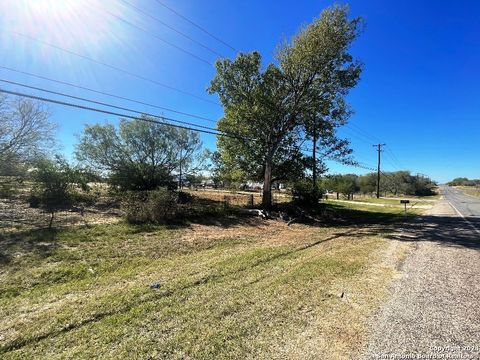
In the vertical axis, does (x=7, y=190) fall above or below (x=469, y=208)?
below

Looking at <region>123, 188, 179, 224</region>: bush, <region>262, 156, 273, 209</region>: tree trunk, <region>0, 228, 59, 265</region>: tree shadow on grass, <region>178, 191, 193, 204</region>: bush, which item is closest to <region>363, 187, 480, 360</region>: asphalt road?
<region>0, 228, 59, 265</region>: tree shadow on grass

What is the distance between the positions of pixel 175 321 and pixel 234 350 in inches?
42.2

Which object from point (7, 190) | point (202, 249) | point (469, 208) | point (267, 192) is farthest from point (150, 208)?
point (469, 208)

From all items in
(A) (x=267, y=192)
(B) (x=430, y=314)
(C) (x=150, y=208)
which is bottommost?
(B) (x=430, y=314)

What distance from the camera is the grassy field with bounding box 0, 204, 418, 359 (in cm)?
349

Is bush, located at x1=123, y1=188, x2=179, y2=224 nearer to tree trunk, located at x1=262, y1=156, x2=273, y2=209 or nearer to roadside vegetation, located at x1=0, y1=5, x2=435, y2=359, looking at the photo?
roadside vegetation, located at x1=0, y1=5, x2=435, y2=359

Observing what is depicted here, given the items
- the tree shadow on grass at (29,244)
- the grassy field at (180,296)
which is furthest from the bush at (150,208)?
the tree shadow on grass at (29,244)

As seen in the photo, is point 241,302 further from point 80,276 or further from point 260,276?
point 80,276

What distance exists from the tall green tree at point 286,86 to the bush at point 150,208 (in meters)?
7.40

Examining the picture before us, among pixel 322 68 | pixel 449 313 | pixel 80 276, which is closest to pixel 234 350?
pixel 449 313

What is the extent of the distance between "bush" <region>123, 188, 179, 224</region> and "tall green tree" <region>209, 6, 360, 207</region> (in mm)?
7405

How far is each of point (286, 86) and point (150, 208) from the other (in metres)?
12.2

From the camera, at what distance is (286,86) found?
19141mm

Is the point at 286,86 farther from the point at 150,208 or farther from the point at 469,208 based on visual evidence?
the point at 469,208
